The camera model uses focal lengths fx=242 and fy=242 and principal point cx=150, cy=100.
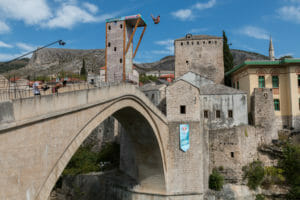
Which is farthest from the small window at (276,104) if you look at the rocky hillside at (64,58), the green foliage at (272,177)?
the rocky hillside at (64,58)

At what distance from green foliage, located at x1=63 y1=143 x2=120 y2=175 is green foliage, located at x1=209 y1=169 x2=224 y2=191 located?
9720 mm

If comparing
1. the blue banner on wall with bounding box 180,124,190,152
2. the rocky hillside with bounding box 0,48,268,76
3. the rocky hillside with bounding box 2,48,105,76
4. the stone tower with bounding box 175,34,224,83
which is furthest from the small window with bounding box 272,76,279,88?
the rocky hillside with bounding box 2,48,105,76

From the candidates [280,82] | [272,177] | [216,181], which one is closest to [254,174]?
[272,177]

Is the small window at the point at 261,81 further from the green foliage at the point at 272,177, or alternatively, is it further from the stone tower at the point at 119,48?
the stone tower at the point at 119,48

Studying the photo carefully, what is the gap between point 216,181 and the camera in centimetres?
1903

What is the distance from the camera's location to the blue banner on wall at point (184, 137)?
1716 centimetres

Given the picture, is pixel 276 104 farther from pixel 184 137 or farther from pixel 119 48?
pixel 119 48

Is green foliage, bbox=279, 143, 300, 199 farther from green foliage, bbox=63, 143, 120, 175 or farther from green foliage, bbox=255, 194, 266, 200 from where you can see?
green foliage, bbox=63, 143, 120, 175

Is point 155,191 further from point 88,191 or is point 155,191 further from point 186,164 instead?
point 88,191

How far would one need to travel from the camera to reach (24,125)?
20.2ft

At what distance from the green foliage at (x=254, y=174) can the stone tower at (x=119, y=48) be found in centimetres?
1276

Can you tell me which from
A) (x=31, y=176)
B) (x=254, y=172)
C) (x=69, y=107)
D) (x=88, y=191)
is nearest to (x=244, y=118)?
(x=254, y=172)

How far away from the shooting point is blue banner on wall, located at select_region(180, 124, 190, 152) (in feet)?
56.3

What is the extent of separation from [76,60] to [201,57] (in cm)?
7185
